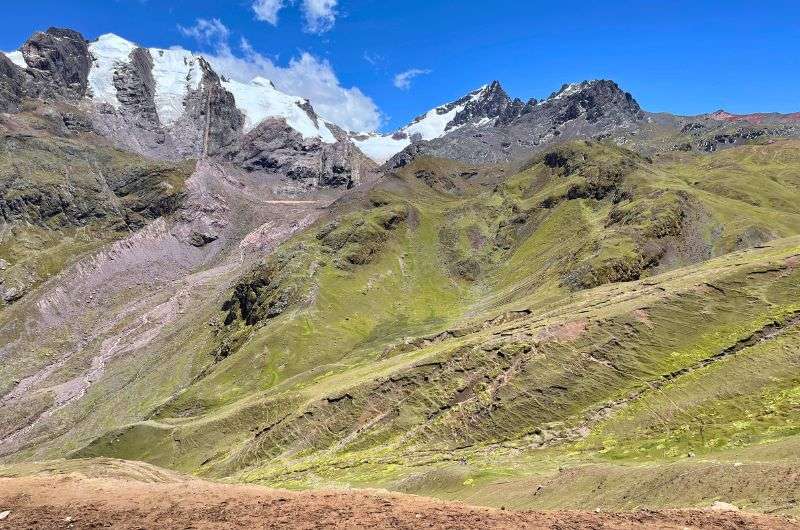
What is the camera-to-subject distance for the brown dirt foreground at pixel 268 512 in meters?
24.7

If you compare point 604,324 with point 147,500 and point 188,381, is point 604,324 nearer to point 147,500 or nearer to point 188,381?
point 147,500

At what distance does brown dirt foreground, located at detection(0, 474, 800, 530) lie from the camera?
2472cm

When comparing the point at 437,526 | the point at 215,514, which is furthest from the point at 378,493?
the point at 215,514

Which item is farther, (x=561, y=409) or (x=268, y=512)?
(x=561, y=409)

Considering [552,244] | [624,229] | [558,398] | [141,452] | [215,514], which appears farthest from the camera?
[552,244]

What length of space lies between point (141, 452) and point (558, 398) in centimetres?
7980

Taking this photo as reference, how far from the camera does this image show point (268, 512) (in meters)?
27.6

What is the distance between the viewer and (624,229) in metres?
158

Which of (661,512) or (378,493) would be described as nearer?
(661,512)

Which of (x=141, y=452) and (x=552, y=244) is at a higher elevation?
(x=552, y=244)

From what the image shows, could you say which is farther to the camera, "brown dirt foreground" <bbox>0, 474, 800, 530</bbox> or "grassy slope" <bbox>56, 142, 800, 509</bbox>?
"grassy slope" <bbox>56, 142, 800, 509</bbox>

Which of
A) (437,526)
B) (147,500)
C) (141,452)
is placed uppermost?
(147,500)

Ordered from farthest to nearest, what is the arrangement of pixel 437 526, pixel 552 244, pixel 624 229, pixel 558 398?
pixel 552 244
pixel 624 229
pixel 558 398
pixel 437 526

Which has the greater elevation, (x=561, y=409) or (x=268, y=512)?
(x=268, y=512)
